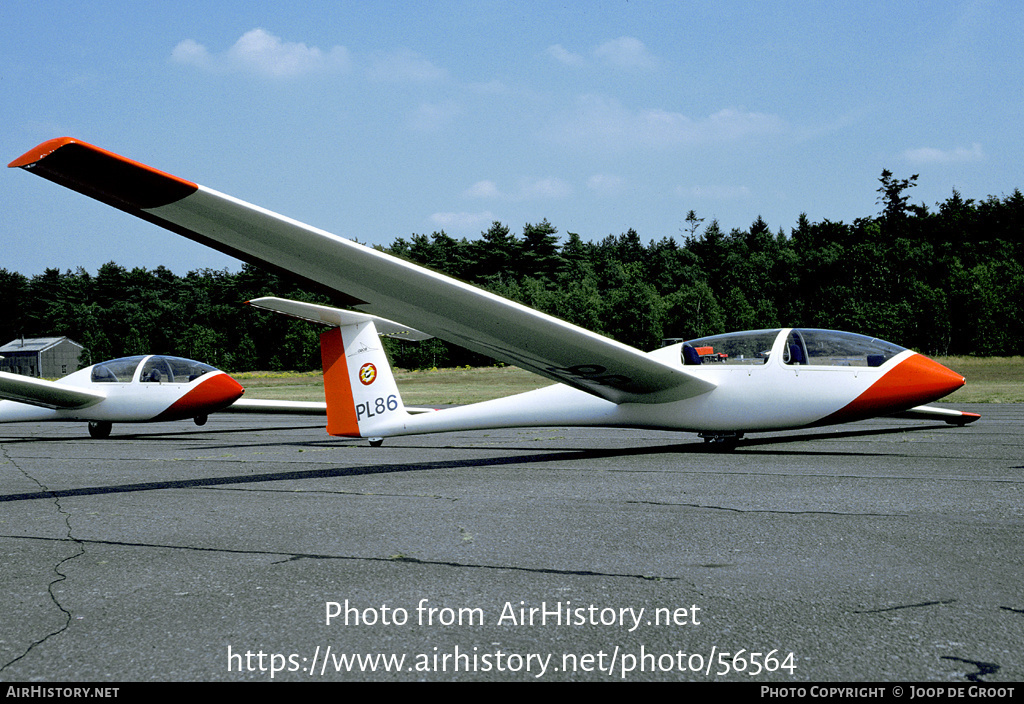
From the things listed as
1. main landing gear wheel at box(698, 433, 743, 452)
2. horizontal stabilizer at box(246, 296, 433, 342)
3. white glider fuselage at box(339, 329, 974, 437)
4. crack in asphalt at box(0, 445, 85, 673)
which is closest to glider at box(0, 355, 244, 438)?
horizontal stabilizer at box(246, 296, 433, 342)

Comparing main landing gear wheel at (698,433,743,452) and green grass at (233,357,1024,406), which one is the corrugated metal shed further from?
main landing gear wheel at (698,433,743,452)

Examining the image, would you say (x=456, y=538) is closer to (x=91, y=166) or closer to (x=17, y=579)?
(x=17, y=579)

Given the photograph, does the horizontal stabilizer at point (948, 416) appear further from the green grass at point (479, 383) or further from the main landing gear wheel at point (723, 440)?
the green grass at point (479, 383)

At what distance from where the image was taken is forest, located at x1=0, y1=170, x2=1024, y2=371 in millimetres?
60094

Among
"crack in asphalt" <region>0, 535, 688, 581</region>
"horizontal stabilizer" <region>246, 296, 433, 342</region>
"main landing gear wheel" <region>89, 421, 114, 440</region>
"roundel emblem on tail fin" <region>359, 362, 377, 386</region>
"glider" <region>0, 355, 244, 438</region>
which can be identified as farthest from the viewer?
"main landing gear wheel" <region>89, 421, 114, 440</region>

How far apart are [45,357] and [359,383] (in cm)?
10853

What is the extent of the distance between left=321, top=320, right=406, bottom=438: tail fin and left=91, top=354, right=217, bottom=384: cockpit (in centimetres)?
620

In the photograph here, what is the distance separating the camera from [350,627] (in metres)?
3.04

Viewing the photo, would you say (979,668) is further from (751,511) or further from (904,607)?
(751,511)

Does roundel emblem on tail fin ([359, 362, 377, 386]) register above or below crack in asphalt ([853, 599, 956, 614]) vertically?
above

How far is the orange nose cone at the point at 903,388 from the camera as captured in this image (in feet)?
28.8

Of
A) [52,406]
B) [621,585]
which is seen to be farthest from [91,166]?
[52,406]

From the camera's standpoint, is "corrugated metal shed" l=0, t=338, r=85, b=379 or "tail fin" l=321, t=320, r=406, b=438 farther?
"corrugated metal shed" l=0, t=338, r=85, b=379
